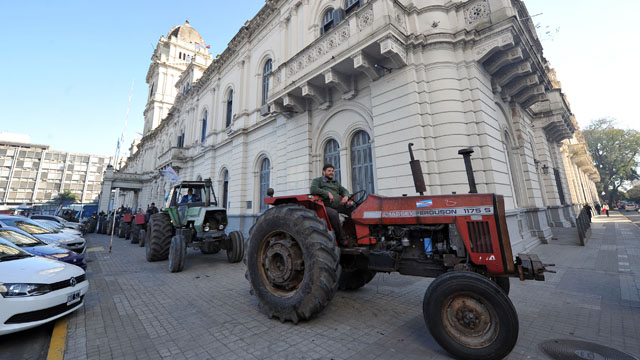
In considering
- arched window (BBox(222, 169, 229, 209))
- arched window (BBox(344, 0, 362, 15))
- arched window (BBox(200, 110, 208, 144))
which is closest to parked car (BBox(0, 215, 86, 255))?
arched window (BBox(222, 169, 229, 209))

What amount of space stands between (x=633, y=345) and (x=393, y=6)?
8920 mm

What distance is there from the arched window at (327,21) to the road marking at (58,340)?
493 inches

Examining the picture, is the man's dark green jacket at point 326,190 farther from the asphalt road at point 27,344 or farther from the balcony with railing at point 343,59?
the balcony with railing at point 343,59

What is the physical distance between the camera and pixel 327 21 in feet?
37.1

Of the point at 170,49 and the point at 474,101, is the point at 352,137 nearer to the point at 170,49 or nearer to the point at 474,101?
the point at 474,101

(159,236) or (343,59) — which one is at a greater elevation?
(343,59)

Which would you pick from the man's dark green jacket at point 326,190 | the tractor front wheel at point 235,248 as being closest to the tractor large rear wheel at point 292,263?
the man's dark green jacket at point 326,190

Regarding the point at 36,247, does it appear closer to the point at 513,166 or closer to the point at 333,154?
the point at 333,154

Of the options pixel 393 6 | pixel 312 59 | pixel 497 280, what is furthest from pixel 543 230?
pixel 312 59

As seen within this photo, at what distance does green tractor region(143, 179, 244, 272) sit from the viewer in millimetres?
7617

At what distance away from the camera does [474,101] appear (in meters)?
A: 7.56

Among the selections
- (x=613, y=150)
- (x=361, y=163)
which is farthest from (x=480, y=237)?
(x=613, y=150)

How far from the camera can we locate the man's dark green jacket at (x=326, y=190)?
4.21 meters

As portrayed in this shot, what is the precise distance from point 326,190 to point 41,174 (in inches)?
4074
